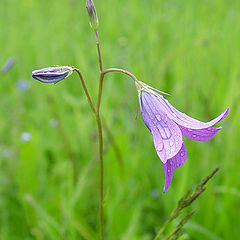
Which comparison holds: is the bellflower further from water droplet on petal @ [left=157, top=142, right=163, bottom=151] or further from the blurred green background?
the blurred green background

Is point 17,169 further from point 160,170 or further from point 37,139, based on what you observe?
point 160,170

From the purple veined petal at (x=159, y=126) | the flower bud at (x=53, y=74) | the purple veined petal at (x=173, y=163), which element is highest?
the flower bud at (x=53, y=74)

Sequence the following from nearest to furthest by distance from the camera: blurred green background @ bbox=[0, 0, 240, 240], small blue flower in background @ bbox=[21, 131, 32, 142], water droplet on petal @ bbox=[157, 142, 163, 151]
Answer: water droplet on petal @ bbox=[157, 142, 163, 151]
blurred green background @ bbox=[0, 0, 240, 240]
small blue flower in background @ bbox=[21, 131, 32, 142]

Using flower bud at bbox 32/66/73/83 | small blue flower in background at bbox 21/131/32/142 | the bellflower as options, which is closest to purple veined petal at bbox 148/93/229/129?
the bellflower

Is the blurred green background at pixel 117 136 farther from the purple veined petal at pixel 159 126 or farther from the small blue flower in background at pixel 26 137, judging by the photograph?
the purple veined petal at pixel 159 126

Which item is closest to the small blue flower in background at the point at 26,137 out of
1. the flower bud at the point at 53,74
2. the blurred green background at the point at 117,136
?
the blurred green background at the point at 117,136

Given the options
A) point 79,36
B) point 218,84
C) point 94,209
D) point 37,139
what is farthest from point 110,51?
point 94,209
